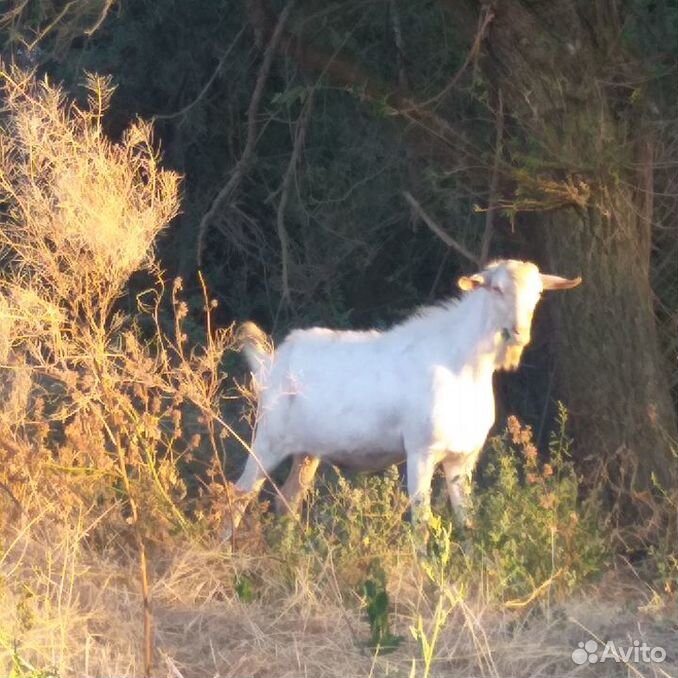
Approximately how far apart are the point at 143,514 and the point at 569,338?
3.27m

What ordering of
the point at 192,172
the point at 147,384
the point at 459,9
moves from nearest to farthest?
the point at 147,384 < the point at 459,9 < the point at 192,172

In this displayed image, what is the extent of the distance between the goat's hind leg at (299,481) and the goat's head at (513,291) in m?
1.41

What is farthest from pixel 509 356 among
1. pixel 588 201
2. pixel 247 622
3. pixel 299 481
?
pixel 247 622

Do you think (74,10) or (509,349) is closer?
(509,349)

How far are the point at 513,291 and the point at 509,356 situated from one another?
481mm

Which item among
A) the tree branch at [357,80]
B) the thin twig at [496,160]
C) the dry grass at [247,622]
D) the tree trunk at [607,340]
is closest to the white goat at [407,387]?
the tree trunk at [607,340]

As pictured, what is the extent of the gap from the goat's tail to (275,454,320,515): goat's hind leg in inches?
24.3

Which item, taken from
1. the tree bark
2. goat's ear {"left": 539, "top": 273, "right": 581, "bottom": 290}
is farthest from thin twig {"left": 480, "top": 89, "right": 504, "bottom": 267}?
goat's ear {"left": 539, "top": 273, "right": 581, "bottom": 290}

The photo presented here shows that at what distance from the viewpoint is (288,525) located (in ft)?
26.4

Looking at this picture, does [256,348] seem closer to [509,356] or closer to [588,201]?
[509,356]

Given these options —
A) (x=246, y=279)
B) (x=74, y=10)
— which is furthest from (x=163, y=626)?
(x=246, y=279)

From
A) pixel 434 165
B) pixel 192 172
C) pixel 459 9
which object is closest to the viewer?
pixel 459 9

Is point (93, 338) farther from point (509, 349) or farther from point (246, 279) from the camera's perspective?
point (246, 279)

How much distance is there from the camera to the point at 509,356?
9250 mm
